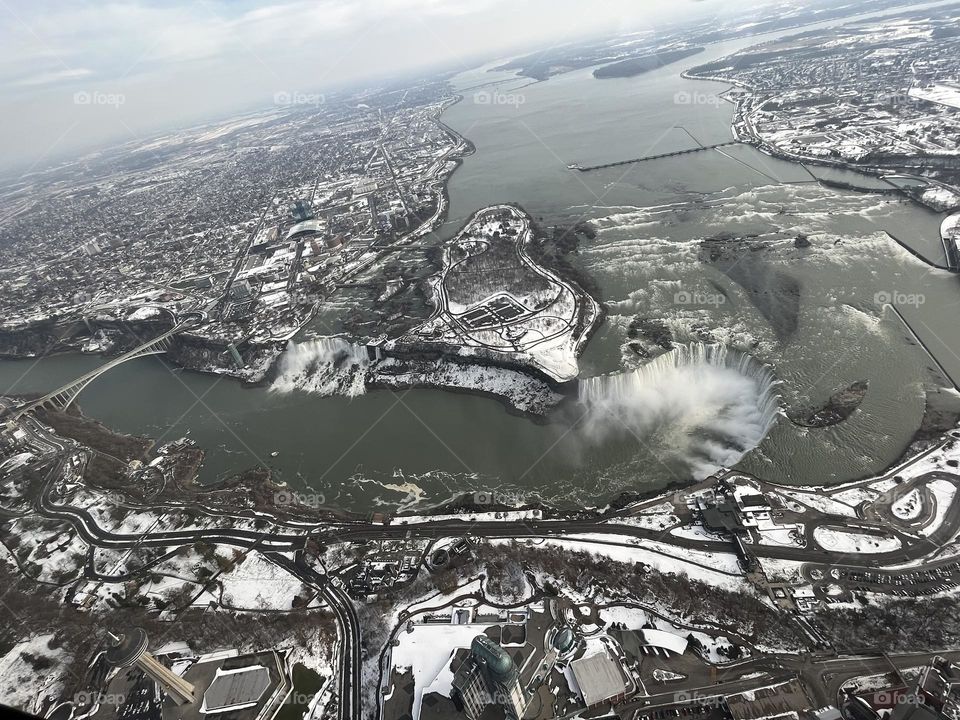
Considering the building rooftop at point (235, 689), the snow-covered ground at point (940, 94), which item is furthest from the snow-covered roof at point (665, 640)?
the snow-covered ground at point (940, 94)

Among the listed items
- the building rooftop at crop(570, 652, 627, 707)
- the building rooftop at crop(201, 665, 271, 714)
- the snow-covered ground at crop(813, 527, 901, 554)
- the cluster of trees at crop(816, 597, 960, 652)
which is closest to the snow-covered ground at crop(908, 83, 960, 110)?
the snow-covered ground at crop(813, 527, 901, 554)

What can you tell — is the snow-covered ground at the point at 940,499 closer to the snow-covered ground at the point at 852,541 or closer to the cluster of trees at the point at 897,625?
the snow-covered ground at the point at 852,541

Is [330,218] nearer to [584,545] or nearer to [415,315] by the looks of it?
[415,315]

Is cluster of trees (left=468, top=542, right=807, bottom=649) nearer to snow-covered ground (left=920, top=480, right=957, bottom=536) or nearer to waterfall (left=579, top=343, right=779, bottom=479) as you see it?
waterfall (left=579, top=343, right=779, bottom=479)

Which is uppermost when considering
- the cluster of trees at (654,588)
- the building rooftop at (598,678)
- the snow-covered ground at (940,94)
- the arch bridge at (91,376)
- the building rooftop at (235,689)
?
the snow-covered ground at (940,94)

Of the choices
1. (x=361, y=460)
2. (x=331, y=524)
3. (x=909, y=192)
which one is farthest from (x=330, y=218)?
(x=909, y=192)

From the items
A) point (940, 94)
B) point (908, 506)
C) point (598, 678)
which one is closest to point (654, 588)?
point (598, 678)
